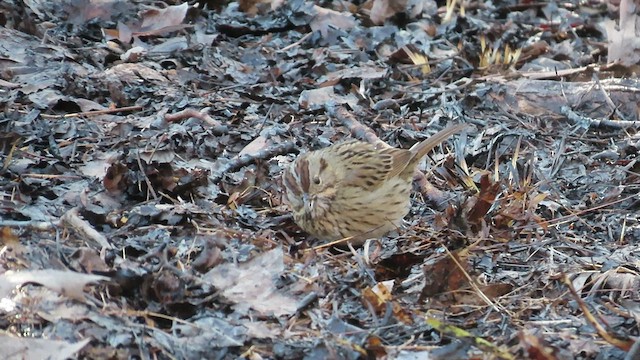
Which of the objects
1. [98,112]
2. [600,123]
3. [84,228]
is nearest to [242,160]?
[98,112]

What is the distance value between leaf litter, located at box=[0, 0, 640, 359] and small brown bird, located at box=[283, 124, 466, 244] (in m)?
0.15

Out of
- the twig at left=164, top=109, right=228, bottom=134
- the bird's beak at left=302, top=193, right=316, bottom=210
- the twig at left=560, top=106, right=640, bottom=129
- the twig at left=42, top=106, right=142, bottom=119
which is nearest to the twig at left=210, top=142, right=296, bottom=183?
the twig at left=164, top=109, right=228, bottom=134

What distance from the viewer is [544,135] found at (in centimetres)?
674

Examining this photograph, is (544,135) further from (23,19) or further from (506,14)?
(23,19)

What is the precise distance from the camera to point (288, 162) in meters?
6.16

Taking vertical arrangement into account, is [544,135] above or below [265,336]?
below

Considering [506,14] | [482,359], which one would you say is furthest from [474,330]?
[506,14]

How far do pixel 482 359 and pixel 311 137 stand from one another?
10.5 feet

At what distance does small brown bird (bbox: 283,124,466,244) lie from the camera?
17.2 feet

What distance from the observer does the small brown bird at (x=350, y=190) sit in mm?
5238

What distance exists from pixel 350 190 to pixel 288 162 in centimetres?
71

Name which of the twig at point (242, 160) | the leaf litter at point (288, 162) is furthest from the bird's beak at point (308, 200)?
the twig at point (242, 160)

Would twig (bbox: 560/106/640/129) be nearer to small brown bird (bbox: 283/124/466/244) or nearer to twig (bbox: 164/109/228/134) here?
small brown bird (bbox: 283/124/466/244)

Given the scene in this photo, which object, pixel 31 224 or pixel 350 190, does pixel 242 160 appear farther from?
pixel 31 224
